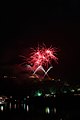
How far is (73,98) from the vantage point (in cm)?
7981

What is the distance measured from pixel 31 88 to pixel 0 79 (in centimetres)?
1118

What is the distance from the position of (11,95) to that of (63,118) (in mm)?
43022

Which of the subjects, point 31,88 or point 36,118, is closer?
point 36,118

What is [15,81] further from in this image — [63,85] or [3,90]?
[63,85]

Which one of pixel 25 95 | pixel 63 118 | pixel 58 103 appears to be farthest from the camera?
pixel 25 95

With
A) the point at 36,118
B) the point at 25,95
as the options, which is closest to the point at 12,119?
the point at 36,118

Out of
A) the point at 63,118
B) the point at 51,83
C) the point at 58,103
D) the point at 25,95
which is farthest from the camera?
the point at 51,83

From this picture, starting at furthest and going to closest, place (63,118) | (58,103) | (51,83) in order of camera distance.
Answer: (51,83), (58,103), (63,118)

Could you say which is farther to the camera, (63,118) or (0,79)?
(0,79)

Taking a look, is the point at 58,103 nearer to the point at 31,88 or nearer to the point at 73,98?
the point at 73,98

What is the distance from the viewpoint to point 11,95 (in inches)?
3541

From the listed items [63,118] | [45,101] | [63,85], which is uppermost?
[63,85]

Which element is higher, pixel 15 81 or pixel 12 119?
pixel 15 81

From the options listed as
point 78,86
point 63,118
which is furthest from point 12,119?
point 78,86
